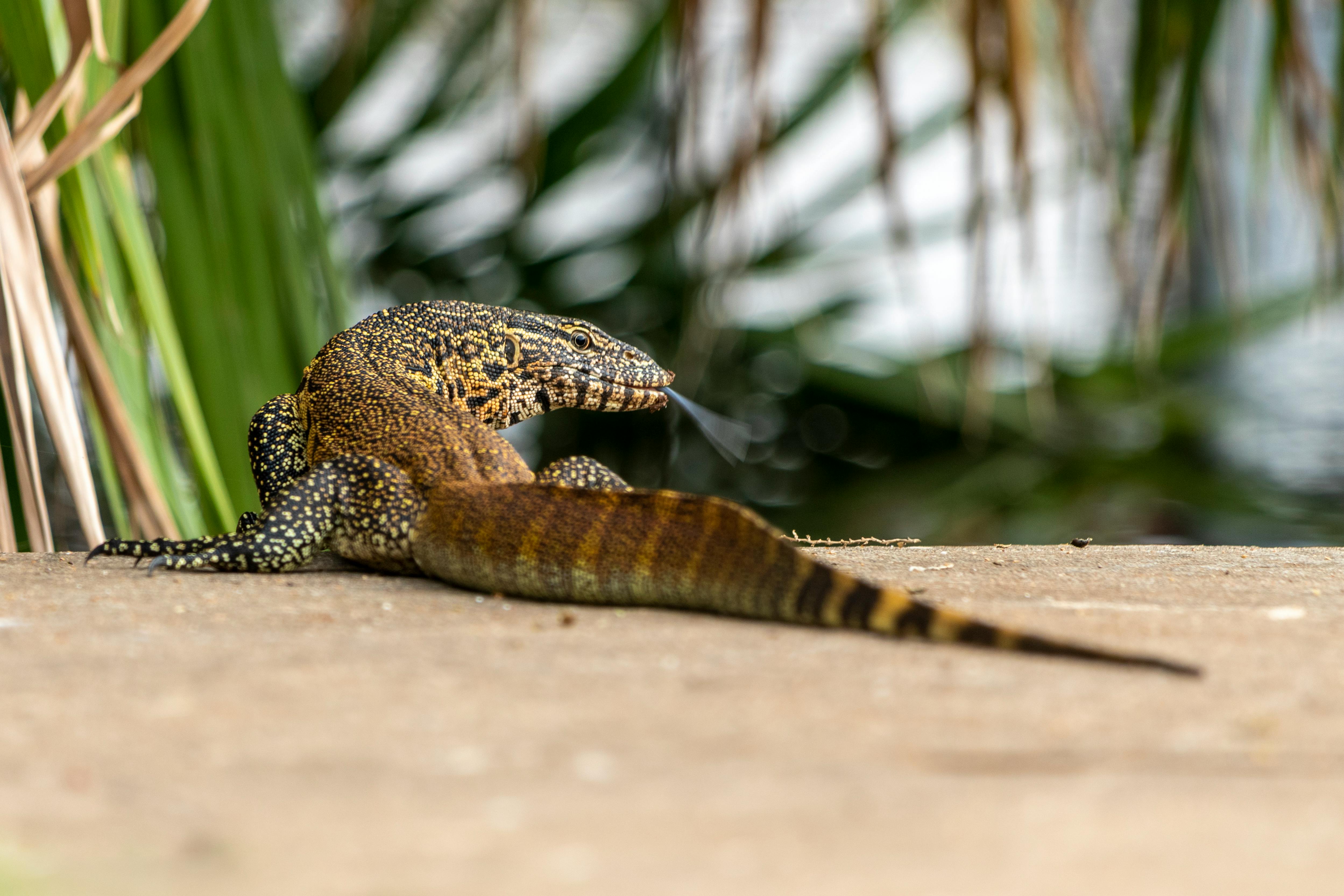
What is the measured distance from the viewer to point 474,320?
146 inches

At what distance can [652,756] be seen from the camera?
147 centimetres

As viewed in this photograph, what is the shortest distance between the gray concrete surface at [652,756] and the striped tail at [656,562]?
0.14 feet

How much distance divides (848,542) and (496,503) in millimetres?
1404

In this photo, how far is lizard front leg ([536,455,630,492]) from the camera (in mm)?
3064

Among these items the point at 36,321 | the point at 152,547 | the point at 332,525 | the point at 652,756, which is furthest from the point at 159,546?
the point at 652,756

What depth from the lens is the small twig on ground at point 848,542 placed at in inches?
142

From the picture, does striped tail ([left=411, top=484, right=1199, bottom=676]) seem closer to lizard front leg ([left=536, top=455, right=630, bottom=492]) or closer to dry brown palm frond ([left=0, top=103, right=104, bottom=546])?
lizard front leg ([left=536, top=455, right=630, bottom=492])

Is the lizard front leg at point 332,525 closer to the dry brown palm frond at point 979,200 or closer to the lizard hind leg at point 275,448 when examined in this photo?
the lizard hind leg at point 275,448

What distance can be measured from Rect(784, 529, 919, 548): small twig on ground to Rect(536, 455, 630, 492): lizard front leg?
646 millimetres

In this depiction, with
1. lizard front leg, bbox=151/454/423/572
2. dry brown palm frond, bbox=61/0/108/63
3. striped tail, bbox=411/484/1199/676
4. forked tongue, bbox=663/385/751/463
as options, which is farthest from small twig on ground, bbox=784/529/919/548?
dry brown palm frond, bbox=61/0/108/63

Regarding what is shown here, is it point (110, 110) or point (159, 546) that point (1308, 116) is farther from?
point (159, 546)

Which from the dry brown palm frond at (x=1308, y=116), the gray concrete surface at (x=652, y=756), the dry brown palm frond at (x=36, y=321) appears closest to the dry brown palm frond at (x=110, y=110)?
the dry brown palm frond at (x=36, y=321)

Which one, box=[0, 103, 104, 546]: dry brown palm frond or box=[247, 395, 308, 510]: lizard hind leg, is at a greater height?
box=[0, 103, 104, 546]: dry brown palm frond

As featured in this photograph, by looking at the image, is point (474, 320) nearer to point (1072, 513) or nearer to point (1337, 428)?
point (1072, 513)
